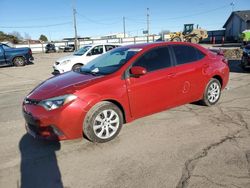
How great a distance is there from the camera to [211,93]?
21.3 feet

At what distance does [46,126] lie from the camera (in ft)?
14.1

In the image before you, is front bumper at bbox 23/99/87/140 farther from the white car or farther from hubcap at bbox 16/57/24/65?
hubcap at bbox 16/57/24/65

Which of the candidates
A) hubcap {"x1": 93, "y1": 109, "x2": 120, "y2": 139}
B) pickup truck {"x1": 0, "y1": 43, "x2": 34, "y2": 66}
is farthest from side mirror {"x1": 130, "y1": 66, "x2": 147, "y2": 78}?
pickup truck {"x1": 0, "y1": 43, "x2": 34, "y2": 66}

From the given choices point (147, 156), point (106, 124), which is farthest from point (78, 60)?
point (147, 156)

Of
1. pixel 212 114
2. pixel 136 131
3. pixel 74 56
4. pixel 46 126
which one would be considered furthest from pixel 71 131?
pixel 74 56

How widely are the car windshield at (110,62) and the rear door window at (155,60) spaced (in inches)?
8.5

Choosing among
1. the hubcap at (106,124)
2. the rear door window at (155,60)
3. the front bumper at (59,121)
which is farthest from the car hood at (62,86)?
the rear door window at (155,60)

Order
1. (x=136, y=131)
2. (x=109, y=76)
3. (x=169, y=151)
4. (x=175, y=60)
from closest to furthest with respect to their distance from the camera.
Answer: (x=169, y=151) → (x=109, y=76) → (x=136, y=131) → (x=175, y=60)

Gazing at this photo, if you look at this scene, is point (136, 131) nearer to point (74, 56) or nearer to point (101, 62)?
point (101, 62)

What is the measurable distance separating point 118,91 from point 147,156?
125 centimetres

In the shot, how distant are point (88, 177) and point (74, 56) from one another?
1085 centimetres

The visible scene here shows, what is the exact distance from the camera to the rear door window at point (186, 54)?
5.80m

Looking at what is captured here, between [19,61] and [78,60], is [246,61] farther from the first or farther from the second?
[19,61]

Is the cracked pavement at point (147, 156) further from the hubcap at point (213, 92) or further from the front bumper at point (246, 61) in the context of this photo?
the front bumper at point (246, 61)
